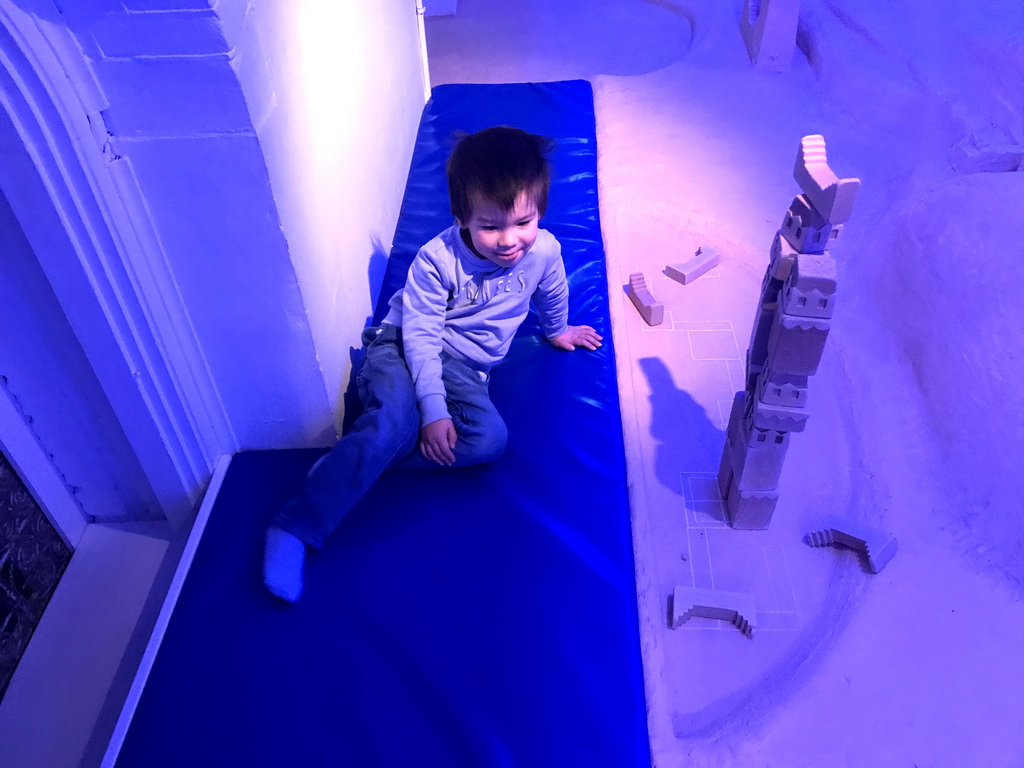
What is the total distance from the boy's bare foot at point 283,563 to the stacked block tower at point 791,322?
2.74 ft

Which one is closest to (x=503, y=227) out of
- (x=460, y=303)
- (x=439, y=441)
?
(x=460, y=303)

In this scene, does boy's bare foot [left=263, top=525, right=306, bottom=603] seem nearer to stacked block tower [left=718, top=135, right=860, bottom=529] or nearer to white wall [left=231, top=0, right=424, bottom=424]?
white wall [left=231, top=0, right=424, bottom=424]

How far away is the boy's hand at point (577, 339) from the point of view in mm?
1729

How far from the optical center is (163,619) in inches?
50.4

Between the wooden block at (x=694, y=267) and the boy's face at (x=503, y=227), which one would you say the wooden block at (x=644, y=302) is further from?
the boy's face at (x=503, y=227)

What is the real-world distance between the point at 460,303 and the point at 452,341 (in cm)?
8

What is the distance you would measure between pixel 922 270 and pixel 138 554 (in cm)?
216

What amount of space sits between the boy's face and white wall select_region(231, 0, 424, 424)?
0.28 m

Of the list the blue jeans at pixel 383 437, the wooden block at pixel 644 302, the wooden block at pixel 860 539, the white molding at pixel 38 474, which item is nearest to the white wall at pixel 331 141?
the blue jeans at pixel 383 437

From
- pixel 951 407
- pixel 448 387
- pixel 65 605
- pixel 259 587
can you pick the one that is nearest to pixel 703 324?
pixel 951 407

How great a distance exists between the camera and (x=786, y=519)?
1646 millimetres

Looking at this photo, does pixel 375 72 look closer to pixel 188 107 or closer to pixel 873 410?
pixel 188 107

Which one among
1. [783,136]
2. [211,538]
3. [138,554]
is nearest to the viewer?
[211,538]

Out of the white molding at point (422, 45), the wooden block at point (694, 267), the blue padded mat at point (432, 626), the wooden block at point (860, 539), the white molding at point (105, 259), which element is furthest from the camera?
the white molding at point (422, 45)
